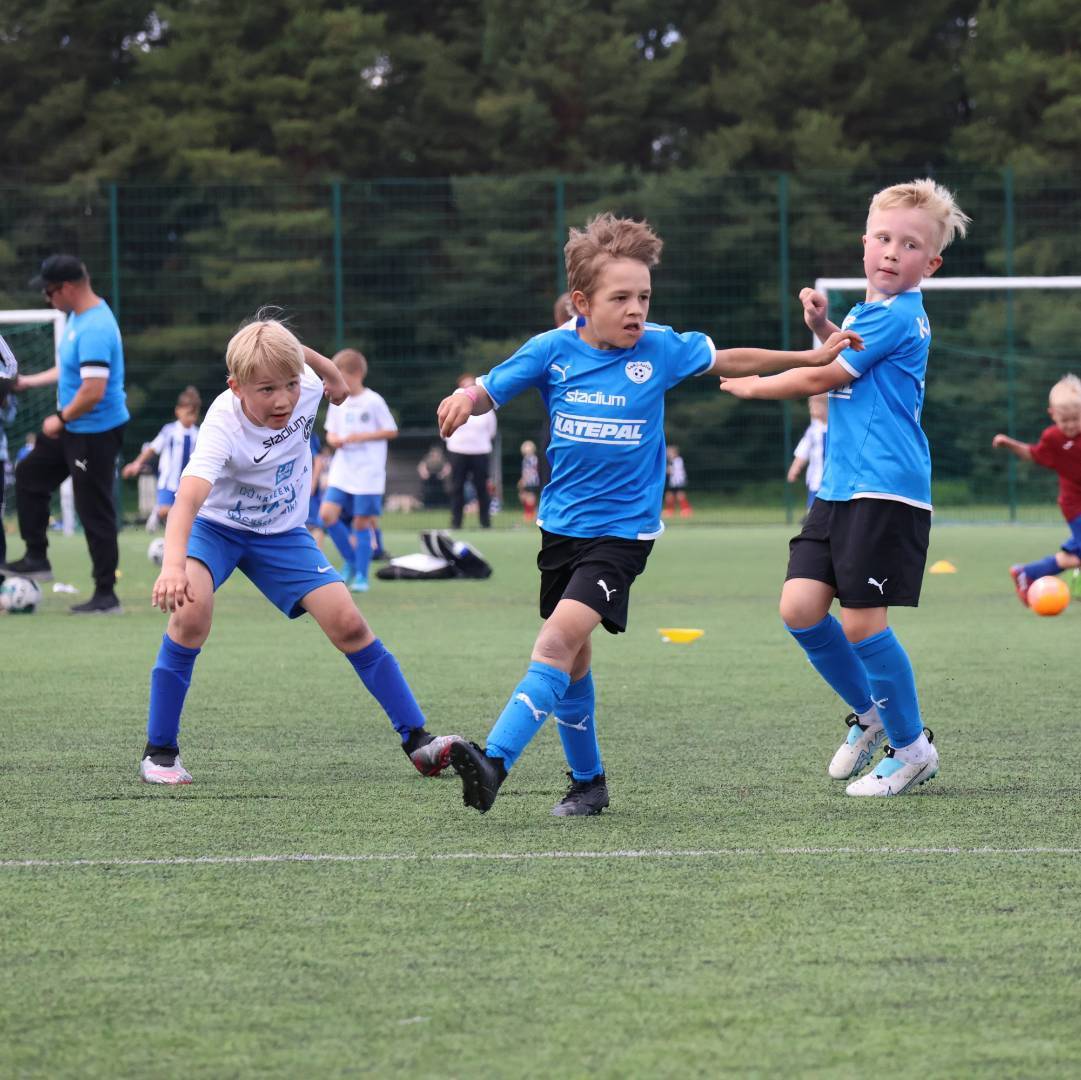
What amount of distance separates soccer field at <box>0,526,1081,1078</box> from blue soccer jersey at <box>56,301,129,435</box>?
3.40 m

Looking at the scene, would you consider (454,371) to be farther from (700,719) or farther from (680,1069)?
(680,1069)

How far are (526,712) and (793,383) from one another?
1.18m

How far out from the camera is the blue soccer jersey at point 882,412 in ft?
16.7

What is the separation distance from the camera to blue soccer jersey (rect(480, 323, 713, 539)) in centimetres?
479

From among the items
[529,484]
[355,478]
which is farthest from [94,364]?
[529,484]

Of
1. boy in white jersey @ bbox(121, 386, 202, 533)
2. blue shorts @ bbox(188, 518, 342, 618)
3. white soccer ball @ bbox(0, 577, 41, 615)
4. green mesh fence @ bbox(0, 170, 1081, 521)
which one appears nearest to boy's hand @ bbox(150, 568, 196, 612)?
blue shorts @ bbox(188, 518, 342, 618)

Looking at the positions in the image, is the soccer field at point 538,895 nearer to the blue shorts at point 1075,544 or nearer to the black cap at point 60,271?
the black cap at point 60,271

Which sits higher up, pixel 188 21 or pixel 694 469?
pixel 188 21

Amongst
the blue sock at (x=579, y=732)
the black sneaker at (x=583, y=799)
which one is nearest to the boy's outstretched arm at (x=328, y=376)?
the blue sock at (x=579, y=732)

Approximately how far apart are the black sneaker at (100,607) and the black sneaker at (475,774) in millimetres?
6887

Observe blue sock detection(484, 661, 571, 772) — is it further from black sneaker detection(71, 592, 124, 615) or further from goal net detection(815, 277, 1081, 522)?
goal net detection(815, 277, 1081, 522)

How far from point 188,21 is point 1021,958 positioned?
40115mm

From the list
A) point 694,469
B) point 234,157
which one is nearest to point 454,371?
point 694,469

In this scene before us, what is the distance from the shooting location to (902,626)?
10.1 meters
